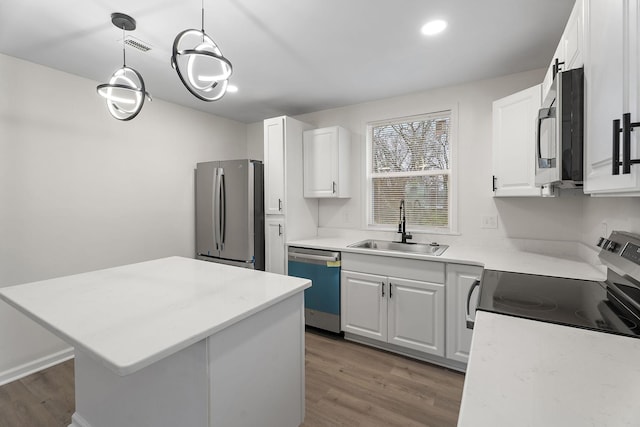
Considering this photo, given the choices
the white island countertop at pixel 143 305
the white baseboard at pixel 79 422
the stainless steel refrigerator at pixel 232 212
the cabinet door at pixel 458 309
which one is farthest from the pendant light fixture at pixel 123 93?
the cabinet door at pixel 458 309

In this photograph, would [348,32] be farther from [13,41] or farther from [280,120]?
[13,41]

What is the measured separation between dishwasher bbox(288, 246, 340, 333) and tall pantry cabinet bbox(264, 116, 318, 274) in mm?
225

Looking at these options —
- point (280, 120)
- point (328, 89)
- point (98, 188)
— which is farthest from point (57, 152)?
point (328, 89)

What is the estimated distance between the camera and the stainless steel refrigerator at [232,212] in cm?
309

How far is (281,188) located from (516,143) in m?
2.16

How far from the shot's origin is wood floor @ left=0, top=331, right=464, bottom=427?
178 cm

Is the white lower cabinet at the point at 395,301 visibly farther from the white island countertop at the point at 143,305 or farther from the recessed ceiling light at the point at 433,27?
the recessed ceiling light at the point at 433,27

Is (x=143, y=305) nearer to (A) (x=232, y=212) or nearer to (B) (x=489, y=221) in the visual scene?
(A) (x=232, y=212)

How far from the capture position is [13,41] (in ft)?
6.53

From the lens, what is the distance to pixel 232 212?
3.17m

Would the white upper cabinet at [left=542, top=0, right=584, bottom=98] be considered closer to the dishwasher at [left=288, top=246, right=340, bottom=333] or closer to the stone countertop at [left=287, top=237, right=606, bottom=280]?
the stone countertop at [left=287, top=237, right=606, bottom=280]

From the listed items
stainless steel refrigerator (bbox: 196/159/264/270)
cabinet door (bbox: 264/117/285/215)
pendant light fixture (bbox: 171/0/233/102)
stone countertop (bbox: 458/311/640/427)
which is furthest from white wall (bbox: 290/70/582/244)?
pendant light fixture (bbox: 171/0/233/102)

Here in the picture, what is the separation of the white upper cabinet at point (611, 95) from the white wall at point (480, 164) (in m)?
1.57

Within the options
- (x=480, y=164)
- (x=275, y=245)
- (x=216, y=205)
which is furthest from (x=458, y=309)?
(x=216, y=205)
